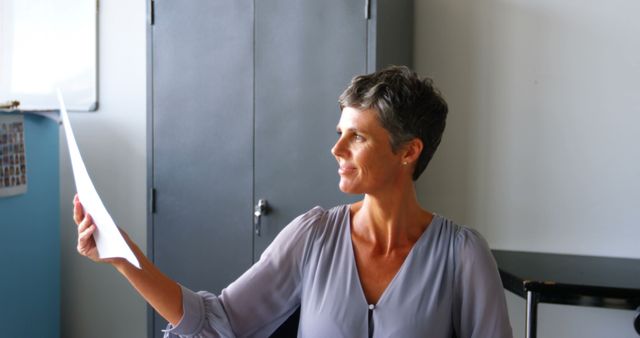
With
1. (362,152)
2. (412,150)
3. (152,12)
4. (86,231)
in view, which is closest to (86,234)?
(86,231)

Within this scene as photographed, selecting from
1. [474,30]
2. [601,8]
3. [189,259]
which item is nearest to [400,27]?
[474,30]

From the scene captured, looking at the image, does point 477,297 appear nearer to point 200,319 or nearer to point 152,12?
point 200,319

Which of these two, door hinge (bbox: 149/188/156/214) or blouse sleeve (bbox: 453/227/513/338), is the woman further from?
door hinge (bbox: 149/188/156/214)

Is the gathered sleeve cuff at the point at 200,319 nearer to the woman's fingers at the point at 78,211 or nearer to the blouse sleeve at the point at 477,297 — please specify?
the woman's fingers at the point at 78,211

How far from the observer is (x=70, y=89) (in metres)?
3.35

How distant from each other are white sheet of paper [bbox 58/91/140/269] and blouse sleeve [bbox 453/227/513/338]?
65 cm

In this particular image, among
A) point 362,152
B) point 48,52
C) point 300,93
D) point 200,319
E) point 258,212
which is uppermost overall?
point 48,52

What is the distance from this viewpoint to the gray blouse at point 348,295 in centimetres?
145

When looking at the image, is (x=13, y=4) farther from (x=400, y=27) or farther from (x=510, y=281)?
(x=510, y=281)

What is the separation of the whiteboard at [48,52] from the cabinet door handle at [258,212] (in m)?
1.24

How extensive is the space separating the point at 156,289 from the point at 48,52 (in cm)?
231

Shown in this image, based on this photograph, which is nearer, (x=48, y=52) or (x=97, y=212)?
(x=97, y=212)

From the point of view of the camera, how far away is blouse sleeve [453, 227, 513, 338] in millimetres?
1443

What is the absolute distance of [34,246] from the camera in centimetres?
304
